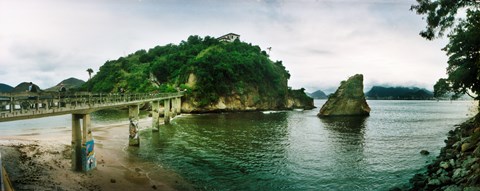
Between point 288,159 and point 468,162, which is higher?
point 468,162

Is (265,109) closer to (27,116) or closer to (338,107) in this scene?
(338,107)

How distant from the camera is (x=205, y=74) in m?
85.9

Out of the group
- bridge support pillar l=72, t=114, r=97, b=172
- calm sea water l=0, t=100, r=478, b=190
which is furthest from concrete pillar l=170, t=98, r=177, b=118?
bridge support pillar l=72, t=114, r=97, b=172

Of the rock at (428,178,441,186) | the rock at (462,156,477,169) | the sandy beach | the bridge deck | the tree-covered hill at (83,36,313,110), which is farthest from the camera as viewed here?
the tree-covered hill at (83,36,313,110)

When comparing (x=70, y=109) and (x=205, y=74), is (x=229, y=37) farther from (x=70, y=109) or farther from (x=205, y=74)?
(x=70, y=109)

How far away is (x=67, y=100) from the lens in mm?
18156

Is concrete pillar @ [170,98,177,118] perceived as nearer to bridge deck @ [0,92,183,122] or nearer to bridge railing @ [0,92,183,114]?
bridge deck @ [0,92,183,122]

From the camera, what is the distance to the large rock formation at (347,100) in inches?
2936

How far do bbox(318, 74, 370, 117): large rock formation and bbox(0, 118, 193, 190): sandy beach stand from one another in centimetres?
6040

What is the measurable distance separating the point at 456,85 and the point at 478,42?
344 inches

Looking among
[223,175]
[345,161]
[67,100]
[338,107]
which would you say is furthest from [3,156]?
Result: [338,107]

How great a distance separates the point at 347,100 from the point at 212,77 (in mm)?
40648

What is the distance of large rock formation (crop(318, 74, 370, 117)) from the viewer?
7456 cm

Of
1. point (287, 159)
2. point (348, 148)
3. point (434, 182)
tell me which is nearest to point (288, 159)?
point (287, 159)
